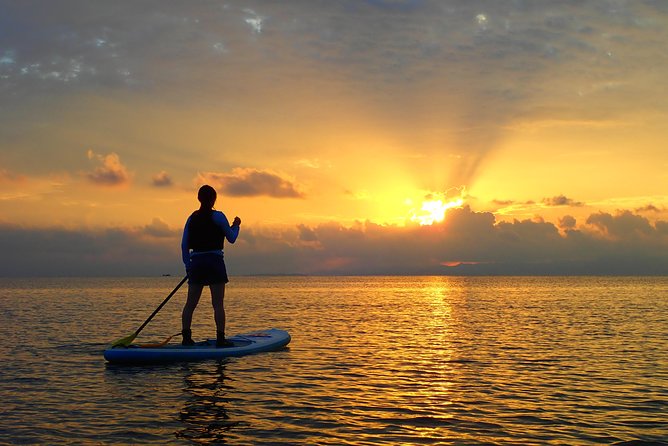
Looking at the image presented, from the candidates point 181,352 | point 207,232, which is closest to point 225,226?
point 207,232

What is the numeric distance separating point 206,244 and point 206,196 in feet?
3.84

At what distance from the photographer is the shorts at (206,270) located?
1462 centimetres

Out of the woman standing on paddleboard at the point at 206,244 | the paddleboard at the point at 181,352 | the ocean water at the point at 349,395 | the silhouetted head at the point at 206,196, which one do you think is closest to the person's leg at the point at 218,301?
the woman standing on paddleboard at the point at 206,244

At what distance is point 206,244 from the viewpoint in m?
14.6

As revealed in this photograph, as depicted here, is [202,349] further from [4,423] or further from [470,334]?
[470,334]

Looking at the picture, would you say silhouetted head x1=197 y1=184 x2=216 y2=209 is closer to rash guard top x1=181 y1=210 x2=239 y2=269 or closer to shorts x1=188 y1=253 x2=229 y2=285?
rash guard top x1=181 y1=210 x2=239 y2=269

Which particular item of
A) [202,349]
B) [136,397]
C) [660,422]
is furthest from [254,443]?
[202,349]

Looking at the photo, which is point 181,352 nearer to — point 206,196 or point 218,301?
point 218,301

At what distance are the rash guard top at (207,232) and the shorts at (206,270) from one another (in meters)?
0.14

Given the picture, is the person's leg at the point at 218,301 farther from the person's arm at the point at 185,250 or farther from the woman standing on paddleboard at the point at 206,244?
the person's arm at the point at 185,250

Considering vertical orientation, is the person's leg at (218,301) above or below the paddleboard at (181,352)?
above

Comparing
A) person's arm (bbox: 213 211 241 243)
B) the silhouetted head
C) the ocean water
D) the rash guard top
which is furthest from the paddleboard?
the silhouetted head

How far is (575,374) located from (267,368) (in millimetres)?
7249

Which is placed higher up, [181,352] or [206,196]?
[206,196]
